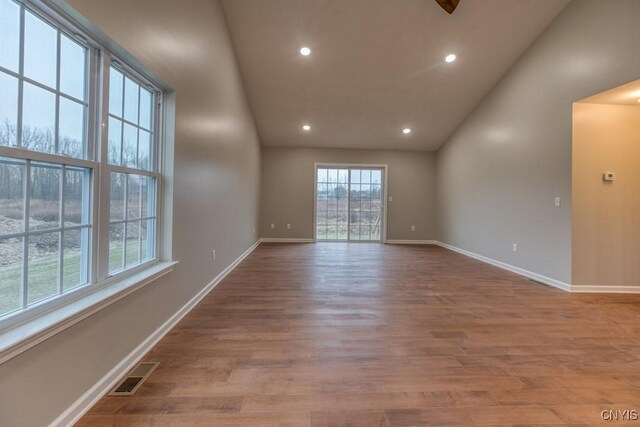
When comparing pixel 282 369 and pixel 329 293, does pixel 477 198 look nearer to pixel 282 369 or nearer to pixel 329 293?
pixel 329 293

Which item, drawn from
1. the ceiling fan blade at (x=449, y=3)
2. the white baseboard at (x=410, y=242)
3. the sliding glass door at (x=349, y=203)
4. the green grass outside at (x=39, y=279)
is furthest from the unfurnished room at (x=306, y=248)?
the sliding glass door at (x=349, y=203)

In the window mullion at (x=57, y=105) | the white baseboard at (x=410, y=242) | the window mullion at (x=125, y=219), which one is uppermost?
the window mullion at (x=57, y=105)

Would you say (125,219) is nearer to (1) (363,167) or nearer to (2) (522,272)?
(2) (522,272)

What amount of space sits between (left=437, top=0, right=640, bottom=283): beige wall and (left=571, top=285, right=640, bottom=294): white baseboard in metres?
0.16

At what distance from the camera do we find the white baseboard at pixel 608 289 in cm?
322

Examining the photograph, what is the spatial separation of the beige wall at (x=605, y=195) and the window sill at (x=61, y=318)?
4452mm

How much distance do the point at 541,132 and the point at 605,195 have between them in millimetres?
1054

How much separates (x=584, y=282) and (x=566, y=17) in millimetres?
3200

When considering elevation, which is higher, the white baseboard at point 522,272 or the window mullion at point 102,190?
the window mullion at point 102,190

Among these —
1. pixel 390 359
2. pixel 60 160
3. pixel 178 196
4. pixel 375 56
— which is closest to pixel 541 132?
pixel 375 56

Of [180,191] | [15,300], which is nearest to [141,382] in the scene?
[15,300]

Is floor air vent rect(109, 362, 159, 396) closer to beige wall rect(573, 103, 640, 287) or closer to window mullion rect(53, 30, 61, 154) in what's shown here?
window mullion rect(53, 30, 61, 154)

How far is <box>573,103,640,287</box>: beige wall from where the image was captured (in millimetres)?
3223

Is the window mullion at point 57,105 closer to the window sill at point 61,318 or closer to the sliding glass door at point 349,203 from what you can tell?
the window sill at point 61,318
